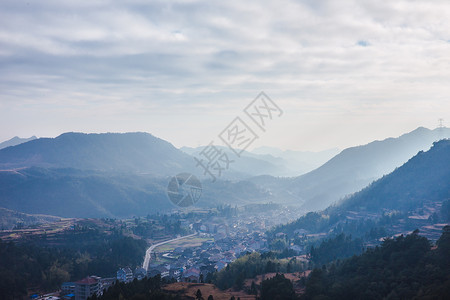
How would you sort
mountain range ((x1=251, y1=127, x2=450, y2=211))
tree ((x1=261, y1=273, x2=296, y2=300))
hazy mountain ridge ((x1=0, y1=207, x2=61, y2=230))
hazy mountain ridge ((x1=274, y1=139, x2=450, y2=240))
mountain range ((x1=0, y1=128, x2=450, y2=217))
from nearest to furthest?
tree ((x1=261, y1=273, x2=296, y2=300)) < hazy mountain ridge ((x1=274, y1=139, x2=450, y2=240)) < hazy mountain ridge ((x1=0, y1=207, x2=61, y2=230)) < mountain range ((x1=0, y1=128, x2=450, y2=217)) < mountain range ((x1=251, y1=127, x2=450, y2=211))

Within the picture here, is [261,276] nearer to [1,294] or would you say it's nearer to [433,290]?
[433,290]

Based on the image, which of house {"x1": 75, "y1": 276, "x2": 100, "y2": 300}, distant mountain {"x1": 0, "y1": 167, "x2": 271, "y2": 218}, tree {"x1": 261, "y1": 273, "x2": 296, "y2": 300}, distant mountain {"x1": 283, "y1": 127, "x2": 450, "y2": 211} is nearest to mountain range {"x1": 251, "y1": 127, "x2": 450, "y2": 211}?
distant mountain {"x1": 283, "y1": 127, "x2": 450, "y2": 211}

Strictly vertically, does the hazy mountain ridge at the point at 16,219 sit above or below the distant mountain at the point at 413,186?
below

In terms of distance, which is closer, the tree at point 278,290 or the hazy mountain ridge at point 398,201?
the tree at point 278,290

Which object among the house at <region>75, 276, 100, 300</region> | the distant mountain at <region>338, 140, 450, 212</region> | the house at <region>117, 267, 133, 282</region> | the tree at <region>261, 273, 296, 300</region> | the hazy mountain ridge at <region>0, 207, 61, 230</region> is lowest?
the hazy mountain ridge at <region>0, 207, 61, 230</region>

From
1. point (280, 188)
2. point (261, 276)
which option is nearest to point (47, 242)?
point (261, 276)

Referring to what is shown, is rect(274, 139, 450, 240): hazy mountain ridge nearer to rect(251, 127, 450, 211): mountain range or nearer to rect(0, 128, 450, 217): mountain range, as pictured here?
rect(0, 128, 450, 217): mountain range

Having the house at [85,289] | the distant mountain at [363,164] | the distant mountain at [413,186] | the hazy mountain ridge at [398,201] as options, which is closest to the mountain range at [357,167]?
the distant mountain at [363,164]

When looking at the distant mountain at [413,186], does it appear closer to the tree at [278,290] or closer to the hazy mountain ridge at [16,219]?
the tree at [278,290]
